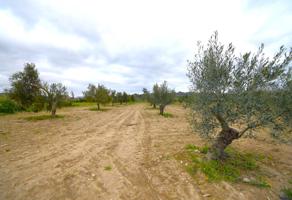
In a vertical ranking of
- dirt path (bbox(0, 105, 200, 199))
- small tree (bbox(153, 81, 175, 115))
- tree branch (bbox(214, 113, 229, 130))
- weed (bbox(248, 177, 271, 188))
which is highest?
small tree (bbox(153, 81, 175, 115))

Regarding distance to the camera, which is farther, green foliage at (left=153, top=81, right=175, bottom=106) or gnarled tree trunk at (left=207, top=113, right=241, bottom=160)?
green foliage at (left=153, top=81, right=175, bottom=106)

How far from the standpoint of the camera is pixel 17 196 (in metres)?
4.54

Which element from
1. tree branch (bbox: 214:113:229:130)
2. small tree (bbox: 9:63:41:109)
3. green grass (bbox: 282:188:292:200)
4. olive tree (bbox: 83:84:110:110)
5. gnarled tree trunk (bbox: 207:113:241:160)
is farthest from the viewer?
olive tree (bbox: 83:84:110:110)

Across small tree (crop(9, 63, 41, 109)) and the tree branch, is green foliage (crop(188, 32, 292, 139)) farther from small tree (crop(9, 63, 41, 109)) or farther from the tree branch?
small tree (crop(9, 63, 41, 109))

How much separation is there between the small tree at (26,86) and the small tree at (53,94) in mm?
975

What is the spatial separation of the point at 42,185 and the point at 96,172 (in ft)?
5.06

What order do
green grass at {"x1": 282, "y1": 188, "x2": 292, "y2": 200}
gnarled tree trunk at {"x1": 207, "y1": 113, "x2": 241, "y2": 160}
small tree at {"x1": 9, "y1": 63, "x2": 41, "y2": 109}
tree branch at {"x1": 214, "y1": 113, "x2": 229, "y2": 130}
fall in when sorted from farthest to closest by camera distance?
small tree at {"x1": 9, "y1": 63, "x2": 41, "y2": 109} → gnarled tree trunk at {"x1": 207, "y1": 113, "x2": 241, "y2": 160} → tree branch at {"x1": 214, "y1": 113, "x2": 229, "y2": 130} → green grass at {"x1": 282, "y1": 188, "x2": 292, "y2": 200}

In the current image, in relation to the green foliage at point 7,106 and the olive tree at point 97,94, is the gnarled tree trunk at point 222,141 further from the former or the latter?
the olive tree at point 97,94

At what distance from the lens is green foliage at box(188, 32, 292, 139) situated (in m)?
5.58

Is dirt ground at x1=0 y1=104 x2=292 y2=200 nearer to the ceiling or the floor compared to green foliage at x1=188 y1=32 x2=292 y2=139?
nearer to the floor

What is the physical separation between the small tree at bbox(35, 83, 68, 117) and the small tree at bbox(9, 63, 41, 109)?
97 centimetres

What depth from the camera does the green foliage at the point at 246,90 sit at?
5.58 meters

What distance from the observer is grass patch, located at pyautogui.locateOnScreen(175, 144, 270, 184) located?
221 inches

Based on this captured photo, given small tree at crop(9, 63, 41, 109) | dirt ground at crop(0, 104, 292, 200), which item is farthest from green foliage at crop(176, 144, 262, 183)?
small tree at crop(9, 63, 41, 109)
